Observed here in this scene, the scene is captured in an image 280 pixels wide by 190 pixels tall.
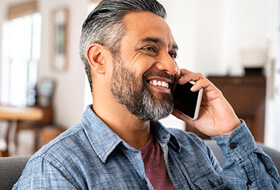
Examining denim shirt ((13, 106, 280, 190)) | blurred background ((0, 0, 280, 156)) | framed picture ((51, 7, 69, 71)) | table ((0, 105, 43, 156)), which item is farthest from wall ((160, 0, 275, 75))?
denim shirt ((13, 106, 280, 190))

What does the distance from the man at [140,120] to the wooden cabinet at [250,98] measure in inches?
89.0

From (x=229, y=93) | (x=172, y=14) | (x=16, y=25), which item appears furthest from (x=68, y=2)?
(x=229, y=93)

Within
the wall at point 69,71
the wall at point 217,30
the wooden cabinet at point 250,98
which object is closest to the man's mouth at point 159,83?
the wooden cabinet at point 250,98

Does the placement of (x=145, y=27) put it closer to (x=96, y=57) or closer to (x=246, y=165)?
(x=96, y=57)

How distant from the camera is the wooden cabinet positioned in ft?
11.4

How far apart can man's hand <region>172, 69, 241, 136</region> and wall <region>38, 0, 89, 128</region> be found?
13.5 feet

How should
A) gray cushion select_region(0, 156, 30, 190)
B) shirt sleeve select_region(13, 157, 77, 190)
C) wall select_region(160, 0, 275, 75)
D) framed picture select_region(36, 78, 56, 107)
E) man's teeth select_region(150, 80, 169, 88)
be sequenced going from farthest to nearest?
framed picture select_region(36, 78, 56, 107)
wall select_region(160, 0, 275, 75)
man's teeth select_region(150, 80, 169, 88)
gray cushion select_region(0, 156, 30, 190)
shirt sleeve select_region(13, 157, 77, 190)

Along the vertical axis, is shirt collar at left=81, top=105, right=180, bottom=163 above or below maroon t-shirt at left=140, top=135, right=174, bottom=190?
above

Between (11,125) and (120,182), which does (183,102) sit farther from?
(11,125)

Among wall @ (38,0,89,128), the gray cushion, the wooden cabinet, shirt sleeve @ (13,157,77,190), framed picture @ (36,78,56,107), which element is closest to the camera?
shirt sleeve @ (13,157,77,190)

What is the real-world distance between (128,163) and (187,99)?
1.11 ft

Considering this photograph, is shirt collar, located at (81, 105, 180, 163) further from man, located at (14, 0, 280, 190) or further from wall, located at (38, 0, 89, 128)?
wall, located at (38, 0, 89, 128)

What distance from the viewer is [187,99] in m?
1.33

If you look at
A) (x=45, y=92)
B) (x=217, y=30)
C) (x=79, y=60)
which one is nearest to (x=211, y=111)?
(x=217, y=30)
